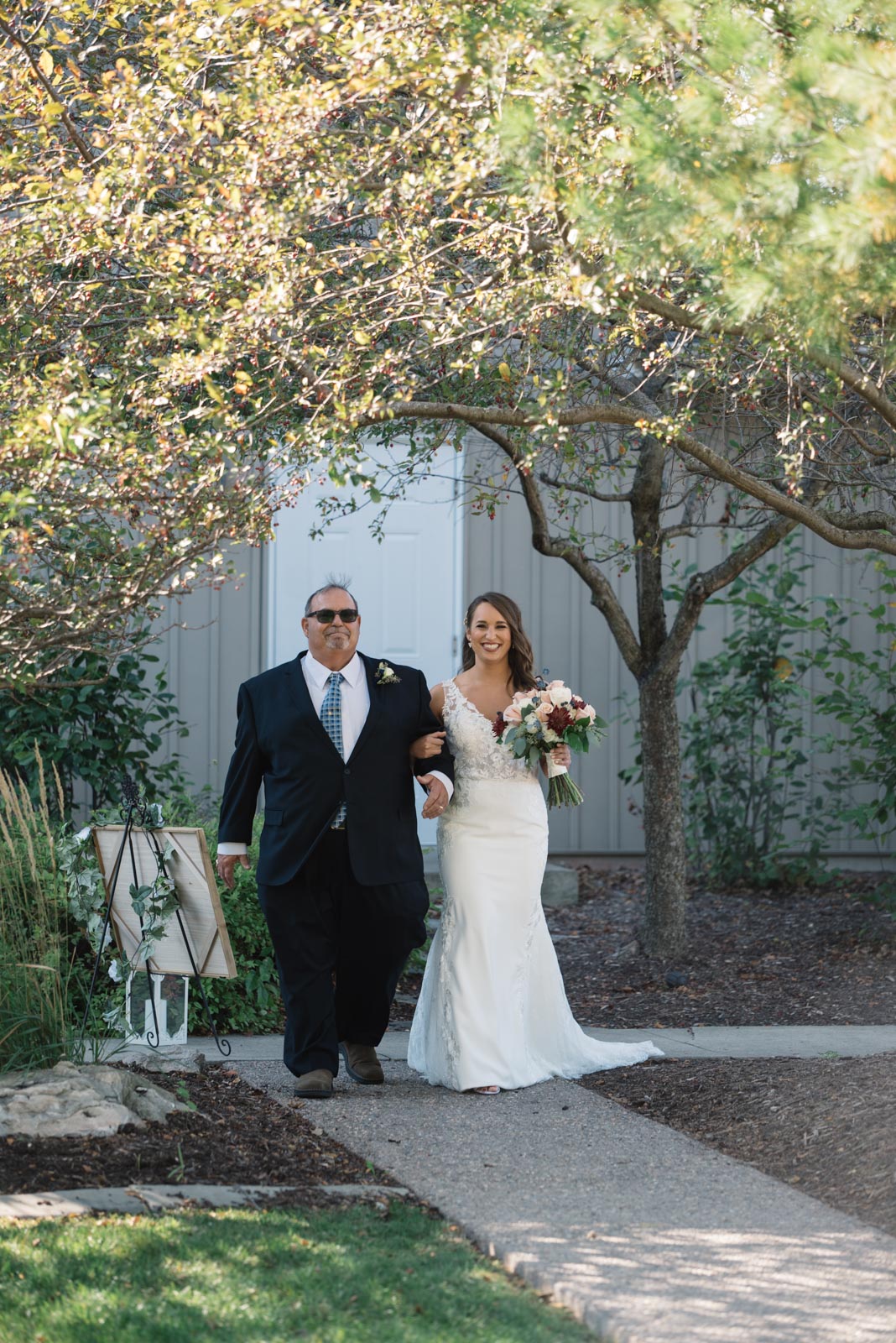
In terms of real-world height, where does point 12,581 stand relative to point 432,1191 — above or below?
above

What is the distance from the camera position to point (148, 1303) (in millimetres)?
3600

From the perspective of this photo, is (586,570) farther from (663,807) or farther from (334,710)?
(334,710)

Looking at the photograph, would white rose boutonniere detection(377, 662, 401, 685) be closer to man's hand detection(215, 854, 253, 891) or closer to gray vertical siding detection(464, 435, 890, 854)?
man's hand detection(215, 854, 253, 891)

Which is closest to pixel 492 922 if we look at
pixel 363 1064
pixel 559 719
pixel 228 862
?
pixel 363 1064

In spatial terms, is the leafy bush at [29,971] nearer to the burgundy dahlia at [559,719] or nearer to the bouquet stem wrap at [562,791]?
the burgundy dahlia at [559,719]

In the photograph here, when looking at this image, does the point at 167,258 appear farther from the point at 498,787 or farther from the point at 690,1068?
the point at 690,1068

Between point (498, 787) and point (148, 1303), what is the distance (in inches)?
120

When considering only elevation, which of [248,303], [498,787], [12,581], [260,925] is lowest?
[260,925]

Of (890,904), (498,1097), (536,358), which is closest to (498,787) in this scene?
(498,1097)

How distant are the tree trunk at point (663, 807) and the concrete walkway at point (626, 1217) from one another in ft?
8.55

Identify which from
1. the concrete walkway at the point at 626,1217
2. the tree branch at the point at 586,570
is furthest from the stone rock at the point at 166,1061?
the tree branch at the point at 586,570

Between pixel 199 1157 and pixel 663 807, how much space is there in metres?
4.21

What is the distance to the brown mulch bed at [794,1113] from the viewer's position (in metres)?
4.74

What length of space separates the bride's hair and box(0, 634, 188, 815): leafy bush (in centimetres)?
256
